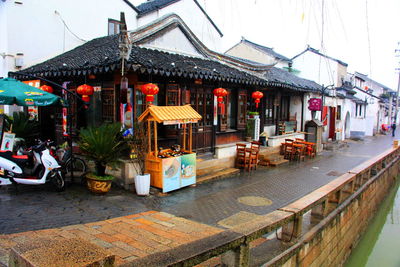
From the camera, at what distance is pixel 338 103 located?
24.6 meters

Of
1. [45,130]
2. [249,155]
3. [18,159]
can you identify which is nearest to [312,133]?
[249,155]

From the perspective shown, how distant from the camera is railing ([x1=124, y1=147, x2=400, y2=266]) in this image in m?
2.95

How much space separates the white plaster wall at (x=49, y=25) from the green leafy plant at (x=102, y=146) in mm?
7683

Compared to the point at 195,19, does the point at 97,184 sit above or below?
below

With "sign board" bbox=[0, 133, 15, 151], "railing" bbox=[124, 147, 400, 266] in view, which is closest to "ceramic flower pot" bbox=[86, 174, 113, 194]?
"sign board" bbox=[0, 133, 15, 151]

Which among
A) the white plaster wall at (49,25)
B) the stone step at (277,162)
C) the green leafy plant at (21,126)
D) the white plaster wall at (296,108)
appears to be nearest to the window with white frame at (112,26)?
the white plaster wall at (49,25)

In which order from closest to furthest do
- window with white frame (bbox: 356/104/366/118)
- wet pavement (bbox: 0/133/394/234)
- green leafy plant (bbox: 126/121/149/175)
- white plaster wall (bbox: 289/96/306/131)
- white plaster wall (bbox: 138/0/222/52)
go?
1. wet pavement (bbox: 0/133/394/234)
2. green leafy plant (bbox: 126/121/149/175)
3. white plaster wall (bbox: 289/96/306/131)
4. white plaster wall (bbox: 138/0/222/52)
5. window with white frame (bbox: 356/104/366/118)

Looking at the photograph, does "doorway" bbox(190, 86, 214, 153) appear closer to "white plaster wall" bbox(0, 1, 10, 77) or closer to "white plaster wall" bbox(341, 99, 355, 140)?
"white plaster wall" bbox(0, 1, 10, 77)

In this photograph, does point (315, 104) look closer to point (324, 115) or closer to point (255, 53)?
point (324, 115)

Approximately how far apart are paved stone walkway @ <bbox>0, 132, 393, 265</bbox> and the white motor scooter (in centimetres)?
35

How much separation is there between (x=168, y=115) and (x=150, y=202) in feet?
7.86

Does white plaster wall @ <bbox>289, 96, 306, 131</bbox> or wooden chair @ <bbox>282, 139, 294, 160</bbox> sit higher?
white plaster wall @ <bbox>289, 96, 306, 131</bbox>

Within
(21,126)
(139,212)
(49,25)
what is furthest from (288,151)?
(49,25)

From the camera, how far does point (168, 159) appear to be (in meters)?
8.55
